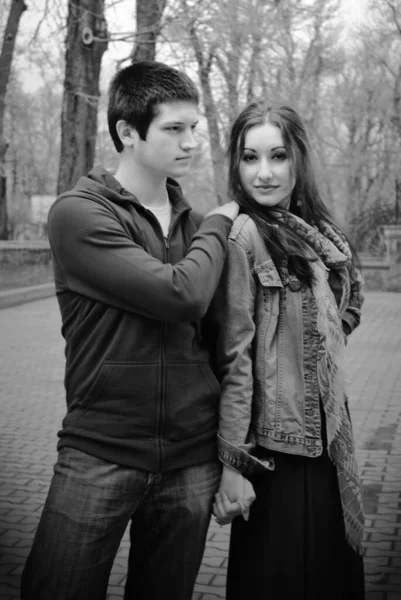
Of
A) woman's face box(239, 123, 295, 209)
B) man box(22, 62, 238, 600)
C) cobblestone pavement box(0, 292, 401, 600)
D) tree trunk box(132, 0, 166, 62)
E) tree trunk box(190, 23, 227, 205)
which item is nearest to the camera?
man box(22, 62, 238, 600)

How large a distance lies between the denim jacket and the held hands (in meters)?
0.04

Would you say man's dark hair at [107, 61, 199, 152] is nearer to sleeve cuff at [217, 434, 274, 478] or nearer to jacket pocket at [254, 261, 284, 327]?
jacket pocket at [254, 261, 284, 327]

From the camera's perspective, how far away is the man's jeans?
2.07m

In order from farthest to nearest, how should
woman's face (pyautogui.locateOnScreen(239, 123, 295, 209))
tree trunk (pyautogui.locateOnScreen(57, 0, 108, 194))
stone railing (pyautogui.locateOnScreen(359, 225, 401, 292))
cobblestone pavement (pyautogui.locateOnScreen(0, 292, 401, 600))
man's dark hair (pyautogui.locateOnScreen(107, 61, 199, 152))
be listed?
stone railing (pyautogui.locateOnScreen(359, 225, 401, 292)) < tree trunk (pyautogui.locateOnScreen(57, 0, 108, 194)) < cobblestone pavement (pyautogui.locateOnScreen(0, 292, 401, 600)) < woman's face (pyautogui.locateOnScreen(239, 123, 295, 209)) < man's dark hair (pyautogui.locateOnScreen(107, 61, 199, 152))

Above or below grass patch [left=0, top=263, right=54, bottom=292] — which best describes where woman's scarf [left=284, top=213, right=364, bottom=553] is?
above

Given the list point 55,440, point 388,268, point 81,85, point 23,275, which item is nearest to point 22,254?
point 23,275

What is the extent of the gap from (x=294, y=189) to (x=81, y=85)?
1261 cm

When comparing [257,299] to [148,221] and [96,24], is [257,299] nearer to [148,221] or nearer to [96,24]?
[148,221]

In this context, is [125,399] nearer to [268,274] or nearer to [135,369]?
[135,369]

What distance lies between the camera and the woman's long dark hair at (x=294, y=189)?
236 centimetres

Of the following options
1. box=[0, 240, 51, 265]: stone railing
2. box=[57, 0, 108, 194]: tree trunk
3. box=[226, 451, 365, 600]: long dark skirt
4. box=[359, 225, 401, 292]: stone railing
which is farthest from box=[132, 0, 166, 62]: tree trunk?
box=[226, 451, 365, 600]: long dark skirt

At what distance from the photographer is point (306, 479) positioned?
2363mm

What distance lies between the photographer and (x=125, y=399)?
6.92 feet

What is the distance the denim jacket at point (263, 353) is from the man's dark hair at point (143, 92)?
396mm
